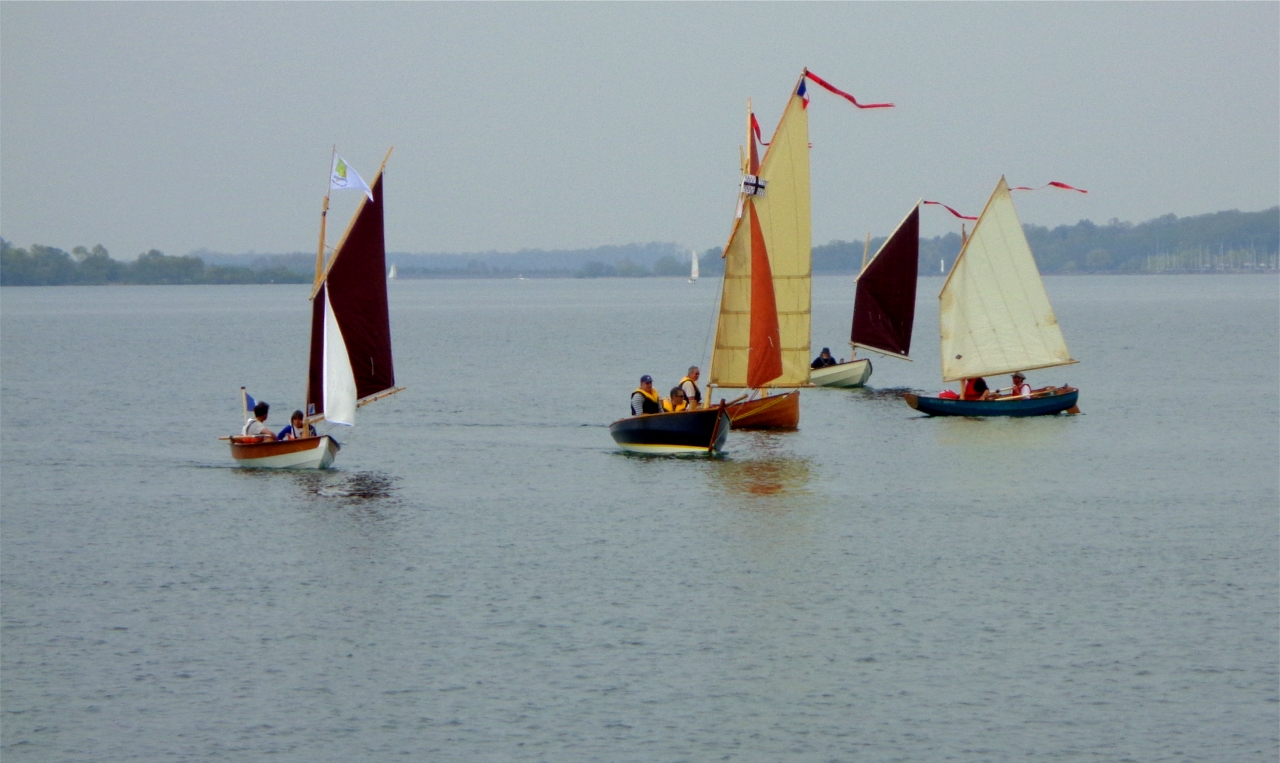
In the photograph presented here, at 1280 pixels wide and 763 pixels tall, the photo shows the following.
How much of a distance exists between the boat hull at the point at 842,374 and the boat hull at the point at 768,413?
1997 centimetres

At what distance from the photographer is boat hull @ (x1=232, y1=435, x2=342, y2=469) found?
46906 millimetres

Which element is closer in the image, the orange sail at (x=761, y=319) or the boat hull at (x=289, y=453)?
the boat hull at (x=289, y=453)

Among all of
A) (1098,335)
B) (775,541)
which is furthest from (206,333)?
(775,541)

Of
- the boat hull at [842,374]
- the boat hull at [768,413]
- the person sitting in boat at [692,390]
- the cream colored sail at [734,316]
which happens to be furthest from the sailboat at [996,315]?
the boat hull at [842,374]

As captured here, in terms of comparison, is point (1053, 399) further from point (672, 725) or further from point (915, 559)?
point (672, 725)

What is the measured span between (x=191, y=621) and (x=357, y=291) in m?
18.4

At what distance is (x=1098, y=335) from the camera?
141m

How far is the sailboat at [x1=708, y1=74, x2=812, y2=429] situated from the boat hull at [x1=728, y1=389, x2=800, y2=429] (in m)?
0.54

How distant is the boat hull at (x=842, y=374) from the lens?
7800 cm

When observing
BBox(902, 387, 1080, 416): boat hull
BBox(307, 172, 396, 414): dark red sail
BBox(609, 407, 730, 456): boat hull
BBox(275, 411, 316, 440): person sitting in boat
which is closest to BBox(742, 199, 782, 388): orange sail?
BBox(609, 407, 730, 456): boat hull

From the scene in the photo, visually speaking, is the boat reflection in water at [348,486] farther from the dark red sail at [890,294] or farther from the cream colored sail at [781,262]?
the dark red sail at [890,294]

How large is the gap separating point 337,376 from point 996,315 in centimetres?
2747

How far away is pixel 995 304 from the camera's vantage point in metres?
60.7

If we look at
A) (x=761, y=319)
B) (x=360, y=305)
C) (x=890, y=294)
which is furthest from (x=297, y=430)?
(x=890, y=294)
